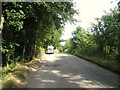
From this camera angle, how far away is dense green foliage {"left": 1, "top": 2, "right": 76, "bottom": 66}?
15830 millimetres

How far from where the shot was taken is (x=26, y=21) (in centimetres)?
2441

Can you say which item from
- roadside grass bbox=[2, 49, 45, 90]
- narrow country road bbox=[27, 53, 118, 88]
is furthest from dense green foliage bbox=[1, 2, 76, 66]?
narrow country road bbox=[27, 53, 118, 88]

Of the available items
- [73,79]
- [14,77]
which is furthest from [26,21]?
[14,77]

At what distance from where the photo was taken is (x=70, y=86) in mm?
12977

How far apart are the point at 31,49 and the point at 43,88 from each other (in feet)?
65.7

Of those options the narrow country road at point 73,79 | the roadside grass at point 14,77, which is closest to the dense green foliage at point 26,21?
the roadside grass at point 14,77

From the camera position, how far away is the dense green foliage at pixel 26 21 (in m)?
15.8

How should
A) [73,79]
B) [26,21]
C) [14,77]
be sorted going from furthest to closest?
[26,21] → [73,79] → [14,77]

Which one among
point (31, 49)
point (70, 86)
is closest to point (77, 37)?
point (31, 49)

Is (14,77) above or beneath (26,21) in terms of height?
beneath

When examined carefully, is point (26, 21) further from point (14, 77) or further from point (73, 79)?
point (14, 77)

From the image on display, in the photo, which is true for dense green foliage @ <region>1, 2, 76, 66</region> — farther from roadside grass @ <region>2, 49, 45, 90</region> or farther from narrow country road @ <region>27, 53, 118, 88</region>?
narrow country road @ <region>27, 53, 118, 88</region>

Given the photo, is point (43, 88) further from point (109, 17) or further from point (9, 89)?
point (109, 17)

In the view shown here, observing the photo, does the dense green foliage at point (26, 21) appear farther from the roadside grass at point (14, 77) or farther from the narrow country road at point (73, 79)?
the narrow country road at point (73, 79)
